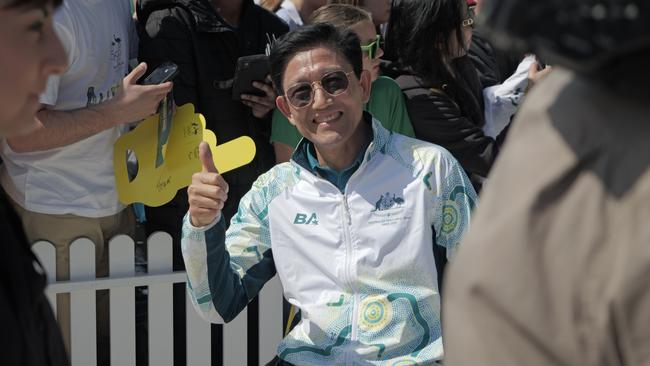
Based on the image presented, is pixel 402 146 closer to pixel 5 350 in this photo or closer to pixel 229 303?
pixel 229 303

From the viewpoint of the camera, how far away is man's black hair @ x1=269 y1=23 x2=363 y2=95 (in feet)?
10.4

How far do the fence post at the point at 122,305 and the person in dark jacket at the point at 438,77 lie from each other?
127 centimetres

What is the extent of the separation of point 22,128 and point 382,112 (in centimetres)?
260

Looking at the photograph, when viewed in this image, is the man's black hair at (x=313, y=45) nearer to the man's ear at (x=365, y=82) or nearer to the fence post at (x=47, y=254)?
the man's ear at (x=365, y=82)

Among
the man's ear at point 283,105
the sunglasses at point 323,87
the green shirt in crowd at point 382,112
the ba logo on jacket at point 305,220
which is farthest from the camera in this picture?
the green shirt in crowd at point 382,112

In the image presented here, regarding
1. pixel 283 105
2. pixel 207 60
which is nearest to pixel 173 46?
pixel 207 60

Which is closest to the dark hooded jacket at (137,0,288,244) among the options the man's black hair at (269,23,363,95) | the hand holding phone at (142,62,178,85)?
the hand holding phone at (142,62,178,85)

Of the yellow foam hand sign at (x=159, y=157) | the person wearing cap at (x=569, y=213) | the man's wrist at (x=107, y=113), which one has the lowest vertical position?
the yellow foam hand sign at (x=159, y=157)

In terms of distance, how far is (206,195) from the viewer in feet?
9.15

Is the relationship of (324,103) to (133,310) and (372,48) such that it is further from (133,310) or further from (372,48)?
(133,310)

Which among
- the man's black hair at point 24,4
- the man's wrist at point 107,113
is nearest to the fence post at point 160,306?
the man's wrist at point 107,113

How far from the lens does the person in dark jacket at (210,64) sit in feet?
12.8

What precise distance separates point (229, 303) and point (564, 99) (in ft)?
6.31

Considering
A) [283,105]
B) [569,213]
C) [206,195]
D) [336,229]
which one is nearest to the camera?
[569,213]
